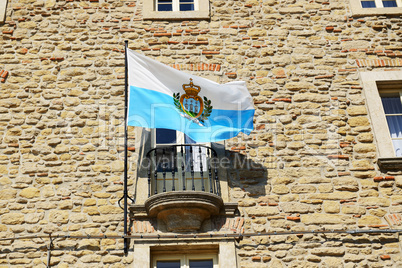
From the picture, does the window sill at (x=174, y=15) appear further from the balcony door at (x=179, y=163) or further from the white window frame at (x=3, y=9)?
the white window frame at (x=3, y=9)

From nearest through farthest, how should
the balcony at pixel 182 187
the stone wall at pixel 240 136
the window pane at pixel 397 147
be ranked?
1. the balcony at pixel 182 187
2. the stone wall at pixel 240 136
3. the window pane at pixel 397 147

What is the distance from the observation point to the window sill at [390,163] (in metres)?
6.70

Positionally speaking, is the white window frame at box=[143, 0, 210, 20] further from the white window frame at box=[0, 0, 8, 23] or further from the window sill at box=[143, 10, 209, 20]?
the white window frame at box=[0, 0, 8, 23]

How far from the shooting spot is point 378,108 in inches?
285

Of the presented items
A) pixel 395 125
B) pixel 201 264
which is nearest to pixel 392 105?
pixel 395 125

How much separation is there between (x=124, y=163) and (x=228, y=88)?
171 cm

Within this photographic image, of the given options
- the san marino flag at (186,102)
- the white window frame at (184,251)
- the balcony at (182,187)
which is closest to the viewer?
the white window frame at (184,251)

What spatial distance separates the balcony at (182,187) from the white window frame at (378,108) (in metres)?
2.20

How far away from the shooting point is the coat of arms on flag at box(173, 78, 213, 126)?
6703 mm

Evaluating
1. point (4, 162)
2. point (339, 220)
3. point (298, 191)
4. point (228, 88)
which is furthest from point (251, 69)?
point (4, 162)

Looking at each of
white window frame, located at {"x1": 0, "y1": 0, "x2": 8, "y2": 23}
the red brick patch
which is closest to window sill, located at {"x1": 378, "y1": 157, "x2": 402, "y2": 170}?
the red brick patch

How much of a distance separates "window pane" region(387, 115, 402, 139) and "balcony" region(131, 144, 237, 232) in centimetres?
252

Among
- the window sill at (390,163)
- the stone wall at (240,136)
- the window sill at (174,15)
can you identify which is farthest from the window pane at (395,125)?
the window sill at (174,15)

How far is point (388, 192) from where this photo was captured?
6.56m
